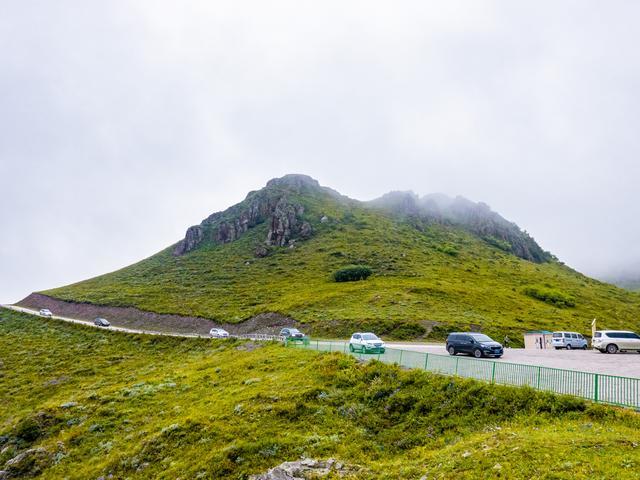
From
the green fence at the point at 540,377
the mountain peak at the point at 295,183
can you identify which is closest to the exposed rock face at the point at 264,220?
the mountain peak at the point at 295,183

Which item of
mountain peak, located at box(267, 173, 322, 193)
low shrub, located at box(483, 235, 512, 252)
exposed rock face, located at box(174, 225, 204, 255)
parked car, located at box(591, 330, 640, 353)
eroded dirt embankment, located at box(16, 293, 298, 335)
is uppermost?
mountain peak, located at box(267, 173, 322, 193)

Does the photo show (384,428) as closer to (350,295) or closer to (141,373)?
(141,373)

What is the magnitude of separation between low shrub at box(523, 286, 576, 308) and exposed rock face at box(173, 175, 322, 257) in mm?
63784

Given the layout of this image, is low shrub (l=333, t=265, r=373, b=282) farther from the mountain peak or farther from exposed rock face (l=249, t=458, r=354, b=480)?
the mountain peak

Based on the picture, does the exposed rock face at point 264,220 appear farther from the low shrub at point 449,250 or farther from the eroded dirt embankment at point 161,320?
the eroded dirt embankment at point 161,320

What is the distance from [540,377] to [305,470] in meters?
10.5

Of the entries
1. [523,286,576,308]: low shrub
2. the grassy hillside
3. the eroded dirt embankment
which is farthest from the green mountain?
the grassy hillside

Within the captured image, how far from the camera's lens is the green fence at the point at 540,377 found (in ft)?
47.0

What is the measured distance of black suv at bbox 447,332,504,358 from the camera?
105ft

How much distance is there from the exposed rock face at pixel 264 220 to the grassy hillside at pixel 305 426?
87875 mm

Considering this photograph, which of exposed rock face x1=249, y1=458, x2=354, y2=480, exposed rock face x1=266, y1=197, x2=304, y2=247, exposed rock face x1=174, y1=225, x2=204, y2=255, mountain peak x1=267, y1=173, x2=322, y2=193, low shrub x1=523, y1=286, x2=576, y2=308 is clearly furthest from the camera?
mountain peak x1=267, y1=173, x2=322, y2=193

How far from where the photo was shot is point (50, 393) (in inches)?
1457

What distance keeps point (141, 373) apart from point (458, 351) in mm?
30755

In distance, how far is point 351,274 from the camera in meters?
88.6
